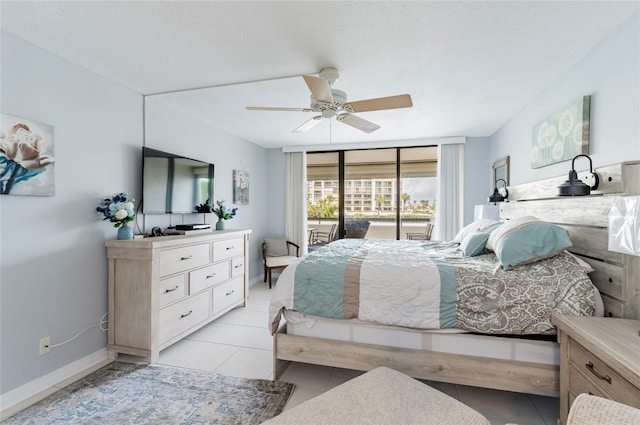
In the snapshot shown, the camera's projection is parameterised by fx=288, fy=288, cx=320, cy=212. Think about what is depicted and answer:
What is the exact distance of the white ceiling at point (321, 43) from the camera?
5.48ft

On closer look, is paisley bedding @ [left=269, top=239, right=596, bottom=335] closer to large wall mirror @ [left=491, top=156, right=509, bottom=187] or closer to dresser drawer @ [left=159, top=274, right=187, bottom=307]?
dresser drawer @ [left=159, top=274, right=187, bottom=307]

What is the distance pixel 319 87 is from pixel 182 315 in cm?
234

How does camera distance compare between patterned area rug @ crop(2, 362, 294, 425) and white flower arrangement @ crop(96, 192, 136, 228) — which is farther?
white flower arrangement @ crop(96, 192, 136, 228)

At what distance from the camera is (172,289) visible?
2.58 meters

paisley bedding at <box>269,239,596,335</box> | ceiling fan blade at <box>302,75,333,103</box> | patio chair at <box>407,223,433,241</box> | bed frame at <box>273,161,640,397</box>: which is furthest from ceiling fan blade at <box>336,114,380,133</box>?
patio chair at <box>407,223,433,241</box>

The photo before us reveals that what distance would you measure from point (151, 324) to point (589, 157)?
3583mm

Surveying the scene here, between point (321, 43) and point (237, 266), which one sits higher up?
point (321, 43)

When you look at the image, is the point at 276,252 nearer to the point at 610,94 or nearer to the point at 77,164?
the point at 77,164

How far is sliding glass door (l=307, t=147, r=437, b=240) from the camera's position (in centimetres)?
518

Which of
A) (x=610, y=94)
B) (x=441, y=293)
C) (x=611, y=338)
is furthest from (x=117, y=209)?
(x=610, y=94)

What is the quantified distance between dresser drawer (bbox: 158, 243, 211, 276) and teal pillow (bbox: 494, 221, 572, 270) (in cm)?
263

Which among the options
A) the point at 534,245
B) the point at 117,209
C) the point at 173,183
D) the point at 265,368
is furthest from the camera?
the point at 173,183

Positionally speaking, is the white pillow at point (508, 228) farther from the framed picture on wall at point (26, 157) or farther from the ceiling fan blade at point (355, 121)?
the framed picture on wall at point (26, 157)

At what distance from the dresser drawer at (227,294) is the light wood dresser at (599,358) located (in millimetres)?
2945
